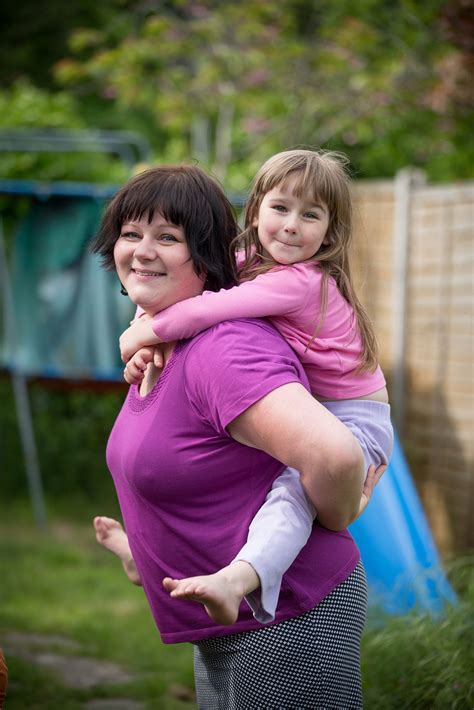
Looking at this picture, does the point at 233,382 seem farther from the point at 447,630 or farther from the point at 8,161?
the point at 8,161

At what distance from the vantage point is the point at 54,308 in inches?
302

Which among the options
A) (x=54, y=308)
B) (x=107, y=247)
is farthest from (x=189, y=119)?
(x=107, y=247)

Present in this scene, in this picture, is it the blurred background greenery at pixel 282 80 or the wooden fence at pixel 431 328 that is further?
the blurred background greenery at pixel 282 80

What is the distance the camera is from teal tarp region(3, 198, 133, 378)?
7.43 meters

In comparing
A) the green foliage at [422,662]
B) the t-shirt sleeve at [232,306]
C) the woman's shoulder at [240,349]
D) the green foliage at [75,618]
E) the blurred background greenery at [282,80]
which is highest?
the t-shirt sleeve at [232,306]

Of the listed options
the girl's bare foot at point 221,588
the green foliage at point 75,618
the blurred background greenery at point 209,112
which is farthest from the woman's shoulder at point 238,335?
the blurred background greenery at point 209,112

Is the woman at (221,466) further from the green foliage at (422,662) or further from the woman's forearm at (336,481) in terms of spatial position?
the green foliage at (422,662)

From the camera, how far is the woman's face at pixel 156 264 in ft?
7.07

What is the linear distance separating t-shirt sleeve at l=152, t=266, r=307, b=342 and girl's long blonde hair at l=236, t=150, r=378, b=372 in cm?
8

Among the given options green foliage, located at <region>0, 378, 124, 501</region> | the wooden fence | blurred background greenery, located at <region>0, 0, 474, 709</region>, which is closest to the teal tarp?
blurred background greenery, located at <region>0, 0, 474, 709</region>

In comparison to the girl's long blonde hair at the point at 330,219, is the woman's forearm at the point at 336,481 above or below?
below

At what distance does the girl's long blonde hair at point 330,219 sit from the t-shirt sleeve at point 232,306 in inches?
3.0

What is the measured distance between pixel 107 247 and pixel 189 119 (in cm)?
850

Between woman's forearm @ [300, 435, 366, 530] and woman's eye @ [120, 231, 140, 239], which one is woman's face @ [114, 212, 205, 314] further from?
woman's forearm @ [300, 435, 366, 530]
